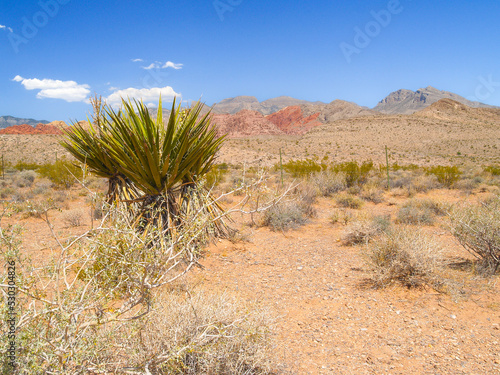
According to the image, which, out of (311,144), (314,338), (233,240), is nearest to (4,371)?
(314,338)

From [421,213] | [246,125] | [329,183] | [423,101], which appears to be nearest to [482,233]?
[421,213]

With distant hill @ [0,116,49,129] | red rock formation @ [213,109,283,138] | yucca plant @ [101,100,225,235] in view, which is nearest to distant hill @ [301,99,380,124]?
red rock formation @ [213,109,283,138]

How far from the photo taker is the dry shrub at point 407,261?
188 inches

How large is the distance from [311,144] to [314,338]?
4116 cm

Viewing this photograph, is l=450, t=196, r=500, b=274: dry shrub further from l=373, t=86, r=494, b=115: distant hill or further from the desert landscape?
l=373, t=86, r=494, b=115: distant hill

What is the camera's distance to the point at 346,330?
3.82m

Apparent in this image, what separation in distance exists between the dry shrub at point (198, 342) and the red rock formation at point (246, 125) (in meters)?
76.8

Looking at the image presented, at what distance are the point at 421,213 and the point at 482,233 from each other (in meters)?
4.00

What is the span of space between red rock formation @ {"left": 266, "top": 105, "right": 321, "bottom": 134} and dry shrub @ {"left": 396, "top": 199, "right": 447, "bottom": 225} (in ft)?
258

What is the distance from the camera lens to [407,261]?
4910mm

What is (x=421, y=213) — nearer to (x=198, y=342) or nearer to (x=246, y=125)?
(x=198, y=342)

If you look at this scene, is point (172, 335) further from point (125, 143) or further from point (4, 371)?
point (125, 143)

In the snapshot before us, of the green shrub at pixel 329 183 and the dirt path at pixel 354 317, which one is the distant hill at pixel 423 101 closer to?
the green shrub at pixel 329 183

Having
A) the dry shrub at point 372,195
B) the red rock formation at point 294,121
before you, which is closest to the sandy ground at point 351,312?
the dry shrub at point 372,195
